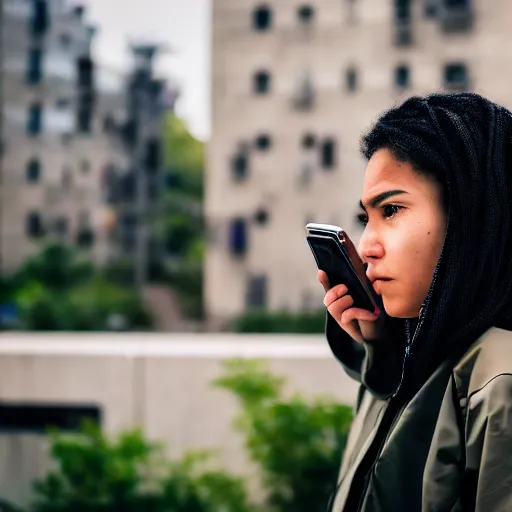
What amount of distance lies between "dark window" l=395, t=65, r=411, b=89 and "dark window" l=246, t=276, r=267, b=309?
4743mm

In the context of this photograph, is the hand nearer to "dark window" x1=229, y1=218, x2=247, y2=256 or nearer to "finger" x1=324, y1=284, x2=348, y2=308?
"finger" x1=324, y1=284, x2=348, y2=308

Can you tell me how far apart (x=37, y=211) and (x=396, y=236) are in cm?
1440

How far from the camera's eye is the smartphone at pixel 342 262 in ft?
4.11

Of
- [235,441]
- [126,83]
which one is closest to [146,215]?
[126,83]

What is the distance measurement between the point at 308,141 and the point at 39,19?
6.03 m

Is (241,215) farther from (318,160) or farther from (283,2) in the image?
(283,2)

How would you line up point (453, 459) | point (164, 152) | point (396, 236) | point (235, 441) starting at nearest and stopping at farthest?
point (453, 459), point (396, 236), point (235, 441), point (164, 152)

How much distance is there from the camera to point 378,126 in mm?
1274

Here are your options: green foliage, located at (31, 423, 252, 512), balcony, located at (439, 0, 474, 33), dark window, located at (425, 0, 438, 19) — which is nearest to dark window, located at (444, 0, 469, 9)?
balcony, located at (439, 0, 474, 33)

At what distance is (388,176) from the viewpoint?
1223mm

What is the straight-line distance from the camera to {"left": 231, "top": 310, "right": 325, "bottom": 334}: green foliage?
44.2ft

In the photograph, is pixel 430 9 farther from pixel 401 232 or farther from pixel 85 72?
pixel 401 232

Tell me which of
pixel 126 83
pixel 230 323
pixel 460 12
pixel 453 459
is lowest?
pixel 230 323

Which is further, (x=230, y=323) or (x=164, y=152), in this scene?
(x=164, y=152)
